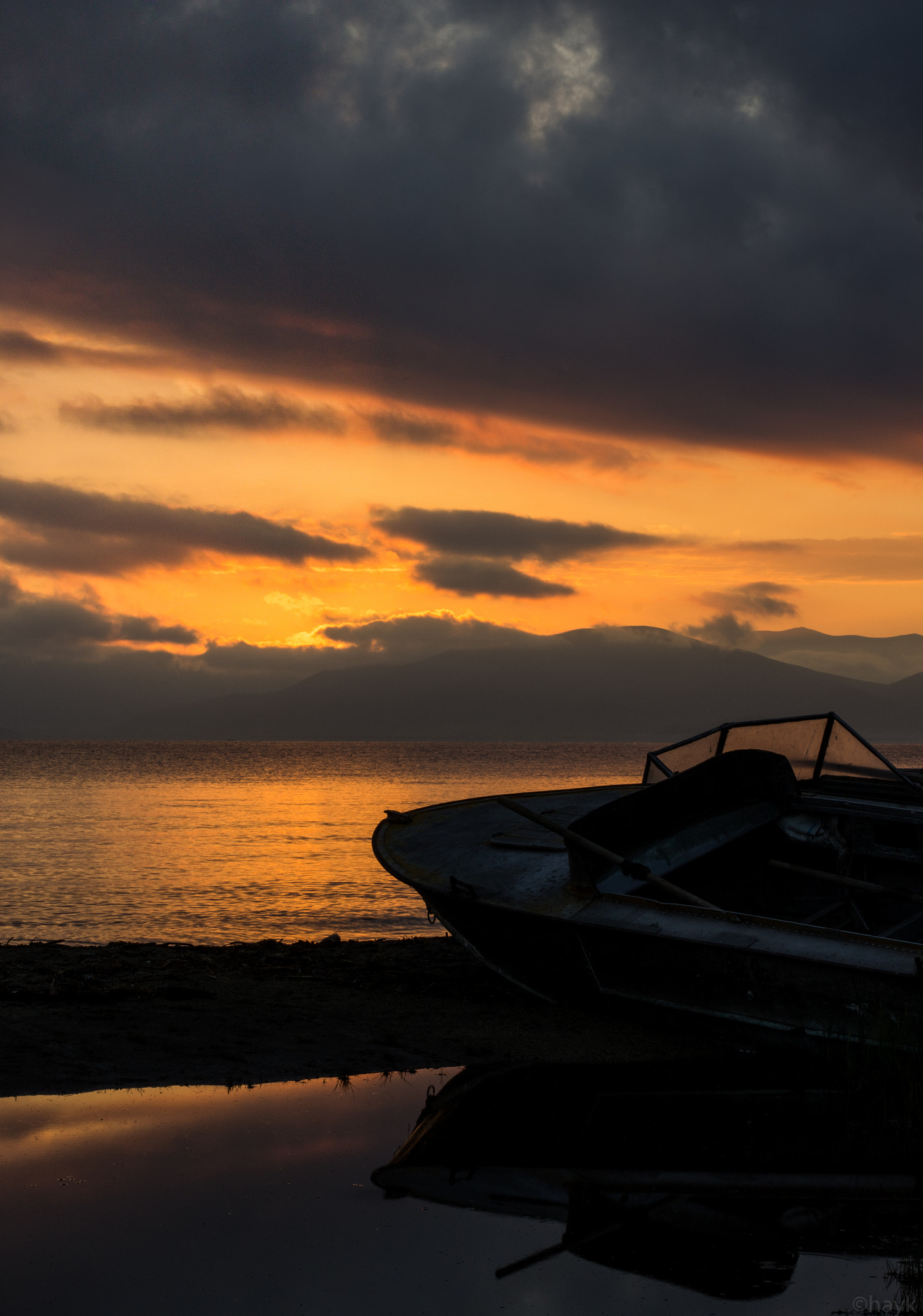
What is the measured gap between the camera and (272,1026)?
845cm

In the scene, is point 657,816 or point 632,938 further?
point 657,816

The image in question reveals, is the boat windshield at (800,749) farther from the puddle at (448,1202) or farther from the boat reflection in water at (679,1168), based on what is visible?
the puddle at (448,1202)

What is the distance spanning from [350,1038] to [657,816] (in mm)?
3588

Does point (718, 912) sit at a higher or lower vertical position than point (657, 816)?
→ lower

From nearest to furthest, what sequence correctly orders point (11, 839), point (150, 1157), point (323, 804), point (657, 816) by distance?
1. point (150, 1157)
2. point (657, 816)
3. point (11, 839)
4. point (323, 804)

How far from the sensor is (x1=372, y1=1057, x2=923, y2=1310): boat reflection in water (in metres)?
4.71

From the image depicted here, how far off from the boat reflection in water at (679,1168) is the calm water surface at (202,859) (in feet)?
31.0

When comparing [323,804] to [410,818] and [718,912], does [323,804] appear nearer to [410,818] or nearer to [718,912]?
[410,818]

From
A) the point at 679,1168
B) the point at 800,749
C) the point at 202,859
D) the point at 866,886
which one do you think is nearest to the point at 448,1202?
the point at 679,1168

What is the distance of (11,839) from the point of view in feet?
107

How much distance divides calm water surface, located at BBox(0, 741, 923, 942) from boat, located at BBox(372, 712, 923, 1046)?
6940 mm

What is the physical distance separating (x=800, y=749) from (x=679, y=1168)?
665cm

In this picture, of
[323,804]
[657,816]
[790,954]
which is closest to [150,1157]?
[790,954]

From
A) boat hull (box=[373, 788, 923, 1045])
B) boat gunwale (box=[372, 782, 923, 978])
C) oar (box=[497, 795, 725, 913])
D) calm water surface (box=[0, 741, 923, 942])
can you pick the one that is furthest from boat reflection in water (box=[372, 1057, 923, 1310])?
calm water surface (box=[0, 741, 923, 942])
